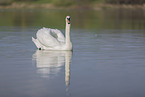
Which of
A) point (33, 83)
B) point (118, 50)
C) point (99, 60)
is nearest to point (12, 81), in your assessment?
point (33, 83)

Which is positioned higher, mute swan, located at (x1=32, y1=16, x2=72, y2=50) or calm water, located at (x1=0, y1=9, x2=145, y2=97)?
mute swan, located at (x1=32, y1=16, x2=72, y2=50)

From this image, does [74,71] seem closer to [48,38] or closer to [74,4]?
[48,38]

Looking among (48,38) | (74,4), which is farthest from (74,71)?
(74,4)

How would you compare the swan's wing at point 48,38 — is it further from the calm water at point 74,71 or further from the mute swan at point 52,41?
the calm water at point 74,71

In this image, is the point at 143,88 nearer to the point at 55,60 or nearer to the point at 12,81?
the point at 12,81

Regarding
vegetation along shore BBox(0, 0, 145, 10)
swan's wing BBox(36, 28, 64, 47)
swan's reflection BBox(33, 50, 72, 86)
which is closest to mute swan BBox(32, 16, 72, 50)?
swan's wing BBox(36, 28, 64, 47)

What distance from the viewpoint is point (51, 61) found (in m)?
14.2

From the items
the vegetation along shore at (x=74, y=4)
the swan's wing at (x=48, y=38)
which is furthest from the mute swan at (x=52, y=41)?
the vegetation along shore at (x=74, y=4)

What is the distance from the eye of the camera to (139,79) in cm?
1120

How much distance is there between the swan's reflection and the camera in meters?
12.0

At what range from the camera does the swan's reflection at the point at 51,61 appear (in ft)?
39.4

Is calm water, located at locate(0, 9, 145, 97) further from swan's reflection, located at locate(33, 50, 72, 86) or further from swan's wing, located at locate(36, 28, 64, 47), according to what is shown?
swan's wing, located at locate(36, 28, 64, 47)

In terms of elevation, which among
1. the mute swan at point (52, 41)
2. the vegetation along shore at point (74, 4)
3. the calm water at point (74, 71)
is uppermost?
the vegetation along shore at point (74, 4)

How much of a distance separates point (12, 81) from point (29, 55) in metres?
4.93
